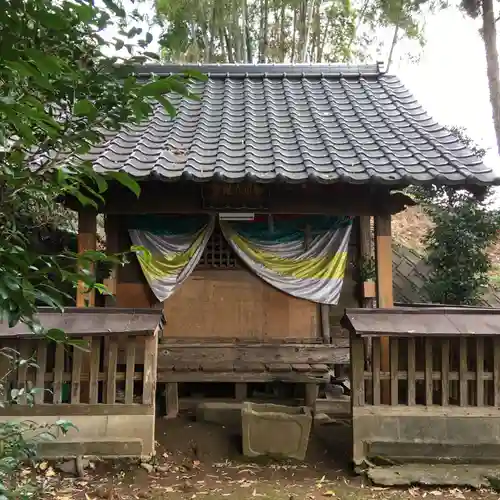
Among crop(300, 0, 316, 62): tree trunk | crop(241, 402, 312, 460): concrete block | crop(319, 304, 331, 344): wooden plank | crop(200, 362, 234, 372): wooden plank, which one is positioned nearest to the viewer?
crop(241, 402, 312, 460): concrete block

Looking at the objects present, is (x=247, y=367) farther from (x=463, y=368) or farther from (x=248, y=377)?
(x=463, y=368)

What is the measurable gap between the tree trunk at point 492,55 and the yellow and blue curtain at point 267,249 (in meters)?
9.25

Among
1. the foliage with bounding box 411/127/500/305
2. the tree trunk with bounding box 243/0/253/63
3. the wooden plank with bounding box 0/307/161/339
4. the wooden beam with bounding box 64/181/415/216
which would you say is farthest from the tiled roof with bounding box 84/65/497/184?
the tree trunk with bounding box 243/0/253/63

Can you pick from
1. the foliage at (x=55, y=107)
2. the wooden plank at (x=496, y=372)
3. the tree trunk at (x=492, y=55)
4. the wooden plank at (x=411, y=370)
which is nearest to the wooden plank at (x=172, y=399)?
the wooden plank at (x=411, y=370)

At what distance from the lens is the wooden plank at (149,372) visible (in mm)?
5105

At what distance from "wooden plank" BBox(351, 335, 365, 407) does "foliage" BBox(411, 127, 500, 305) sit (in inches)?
252

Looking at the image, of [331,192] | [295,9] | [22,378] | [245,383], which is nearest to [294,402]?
[245,383]

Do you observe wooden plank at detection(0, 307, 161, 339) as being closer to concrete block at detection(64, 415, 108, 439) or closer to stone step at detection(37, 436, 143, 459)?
concrete block at detection(64, 415, 108, 439)

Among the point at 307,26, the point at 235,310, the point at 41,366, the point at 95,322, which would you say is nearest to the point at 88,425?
the point at 41,366

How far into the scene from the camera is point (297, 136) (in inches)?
263

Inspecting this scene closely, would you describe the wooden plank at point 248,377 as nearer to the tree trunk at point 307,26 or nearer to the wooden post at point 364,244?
the wooden post at point 364,244

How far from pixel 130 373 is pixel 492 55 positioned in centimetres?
1299

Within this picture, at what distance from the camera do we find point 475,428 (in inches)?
199

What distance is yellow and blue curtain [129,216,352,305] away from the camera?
22.0ft
